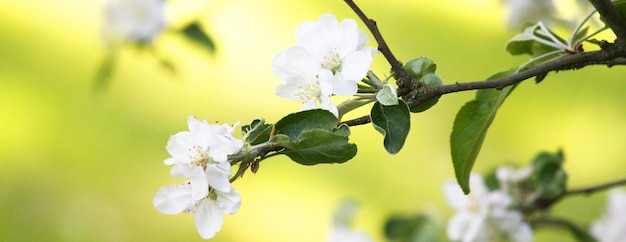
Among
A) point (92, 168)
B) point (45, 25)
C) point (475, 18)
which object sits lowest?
point (475, 18)

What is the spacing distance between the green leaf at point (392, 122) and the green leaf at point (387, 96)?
0.6 inches

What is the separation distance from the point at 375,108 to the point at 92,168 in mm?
1829

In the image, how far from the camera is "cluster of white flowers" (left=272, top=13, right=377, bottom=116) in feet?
1.56

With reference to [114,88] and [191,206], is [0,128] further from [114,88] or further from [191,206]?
[191,206]

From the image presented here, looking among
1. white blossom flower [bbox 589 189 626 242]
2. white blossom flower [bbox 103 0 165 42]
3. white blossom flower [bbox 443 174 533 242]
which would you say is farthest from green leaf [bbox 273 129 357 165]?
white blossom flower [bbox 103 0 165 42]

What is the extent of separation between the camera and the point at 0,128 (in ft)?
7.44

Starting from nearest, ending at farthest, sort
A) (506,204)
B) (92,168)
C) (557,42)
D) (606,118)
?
(557,42), (506,204), (606,118), (92,168)

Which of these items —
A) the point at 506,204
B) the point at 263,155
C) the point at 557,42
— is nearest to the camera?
the point at 263,155

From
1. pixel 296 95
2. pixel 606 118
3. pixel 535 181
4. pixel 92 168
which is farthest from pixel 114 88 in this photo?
pixel 296 95

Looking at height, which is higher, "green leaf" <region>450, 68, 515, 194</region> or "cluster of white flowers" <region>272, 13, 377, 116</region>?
"cluster of white flowers" <region>272, 13, 377, 116</region>

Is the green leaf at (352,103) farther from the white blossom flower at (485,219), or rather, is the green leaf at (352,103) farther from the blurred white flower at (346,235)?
the blurred white flower at (346,235)

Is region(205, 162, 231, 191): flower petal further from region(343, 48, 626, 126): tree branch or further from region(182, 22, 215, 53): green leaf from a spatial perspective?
region(182, 22, 215, 53): green leaf

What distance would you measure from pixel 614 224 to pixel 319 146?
2.00ft

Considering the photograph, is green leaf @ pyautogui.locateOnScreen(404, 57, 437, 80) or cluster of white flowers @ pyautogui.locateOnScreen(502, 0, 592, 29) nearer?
green leaf @ pyautogui.locateOnScreen(404, 57, 437, 80)
